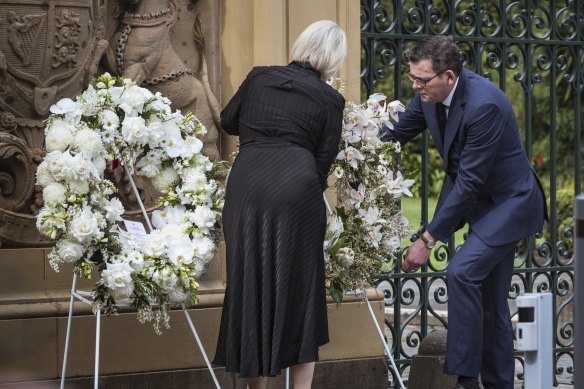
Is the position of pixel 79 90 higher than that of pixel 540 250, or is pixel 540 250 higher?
pixel 79 90

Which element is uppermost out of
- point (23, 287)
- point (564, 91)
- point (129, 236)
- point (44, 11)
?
point (44, 11)

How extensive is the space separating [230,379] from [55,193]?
206 cm

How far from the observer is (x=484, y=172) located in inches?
243

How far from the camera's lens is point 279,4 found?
23.7 ft

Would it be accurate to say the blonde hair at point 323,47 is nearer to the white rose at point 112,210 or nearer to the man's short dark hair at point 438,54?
the man's short dark hair at point 438,54

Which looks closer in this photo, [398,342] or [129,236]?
[129,236]

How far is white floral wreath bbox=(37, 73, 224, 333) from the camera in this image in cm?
547

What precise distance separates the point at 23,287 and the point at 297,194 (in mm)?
1719

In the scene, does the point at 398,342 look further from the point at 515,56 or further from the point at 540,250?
the point at 515,56

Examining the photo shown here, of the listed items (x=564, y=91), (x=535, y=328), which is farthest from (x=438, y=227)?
(x=564, y=91)

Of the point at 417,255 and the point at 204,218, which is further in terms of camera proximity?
the point at 417,255

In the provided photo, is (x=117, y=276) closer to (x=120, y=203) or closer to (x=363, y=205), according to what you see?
(x=120, y=203)

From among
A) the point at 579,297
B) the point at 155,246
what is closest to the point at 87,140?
the point at 155,246

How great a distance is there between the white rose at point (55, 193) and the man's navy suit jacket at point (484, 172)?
1.80 metres
